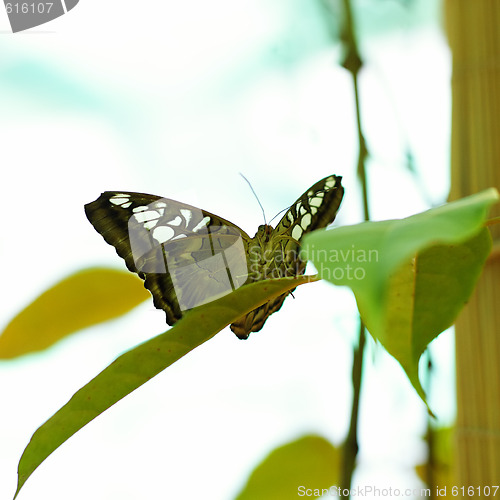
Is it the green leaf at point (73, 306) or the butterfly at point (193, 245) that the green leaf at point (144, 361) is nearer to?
the butterfly at point (193, 245)

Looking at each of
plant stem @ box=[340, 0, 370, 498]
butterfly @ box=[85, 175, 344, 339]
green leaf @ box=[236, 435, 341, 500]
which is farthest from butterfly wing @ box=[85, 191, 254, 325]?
green leaf @ box=[236, 435, 341, 500]

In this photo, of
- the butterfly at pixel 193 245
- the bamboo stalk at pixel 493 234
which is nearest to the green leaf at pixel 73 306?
the butterfly at pixel 193 245

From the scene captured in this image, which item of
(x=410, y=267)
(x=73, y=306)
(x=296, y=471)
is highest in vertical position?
(x=410, y=267)

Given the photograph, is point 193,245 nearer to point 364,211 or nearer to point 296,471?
point 364,211

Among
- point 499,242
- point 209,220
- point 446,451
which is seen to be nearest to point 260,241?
point 209,220

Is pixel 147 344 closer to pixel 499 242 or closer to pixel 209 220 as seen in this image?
pixel 209 220

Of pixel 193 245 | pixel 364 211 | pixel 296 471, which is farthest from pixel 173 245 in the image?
pixel 296 471
